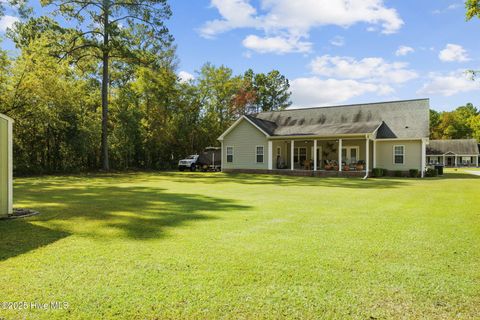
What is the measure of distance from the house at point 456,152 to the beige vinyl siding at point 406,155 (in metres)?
42.5

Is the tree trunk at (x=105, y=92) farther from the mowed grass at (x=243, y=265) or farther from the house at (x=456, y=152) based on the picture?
the house at (x=456, y=152)

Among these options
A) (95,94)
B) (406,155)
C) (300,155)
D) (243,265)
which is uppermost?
(95,94)

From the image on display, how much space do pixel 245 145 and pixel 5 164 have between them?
20416 mm

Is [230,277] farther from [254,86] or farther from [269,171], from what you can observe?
[254,86]

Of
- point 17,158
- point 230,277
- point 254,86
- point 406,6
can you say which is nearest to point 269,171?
point 406,6

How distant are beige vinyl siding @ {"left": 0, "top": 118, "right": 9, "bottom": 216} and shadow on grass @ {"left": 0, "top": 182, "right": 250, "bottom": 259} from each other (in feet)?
1.61

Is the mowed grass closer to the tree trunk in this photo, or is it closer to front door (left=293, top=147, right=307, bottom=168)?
the tree trunk

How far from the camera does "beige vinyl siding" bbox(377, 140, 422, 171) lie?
2292 cm

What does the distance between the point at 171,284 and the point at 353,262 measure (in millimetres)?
2360

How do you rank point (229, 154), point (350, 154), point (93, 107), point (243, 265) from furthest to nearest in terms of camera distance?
point (93, 107) → point (229, 154) → point (350, 154) → point (243, 265)

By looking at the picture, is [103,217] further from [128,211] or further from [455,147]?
[455,147]

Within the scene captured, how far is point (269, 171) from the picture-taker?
80.9 feet

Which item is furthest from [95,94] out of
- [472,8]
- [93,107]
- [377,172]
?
[472,8]

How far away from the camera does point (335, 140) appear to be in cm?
2450
